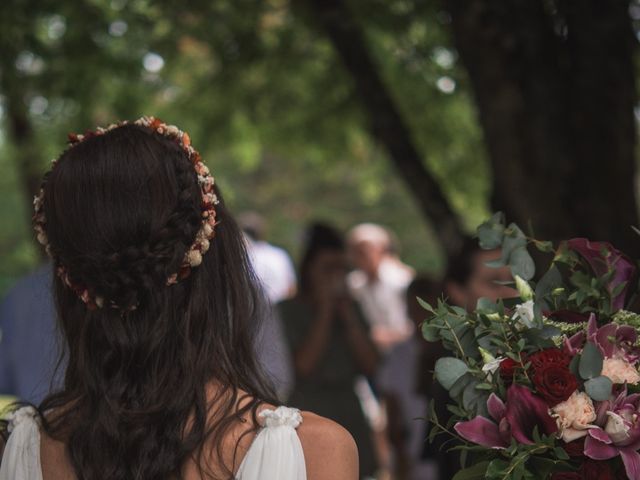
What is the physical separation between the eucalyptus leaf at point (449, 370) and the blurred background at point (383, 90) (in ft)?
1.28

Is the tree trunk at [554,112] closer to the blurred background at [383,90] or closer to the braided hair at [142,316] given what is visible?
the blurred background at [383,90]

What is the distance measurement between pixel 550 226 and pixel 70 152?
3.34 metres

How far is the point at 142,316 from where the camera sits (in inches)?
92.0

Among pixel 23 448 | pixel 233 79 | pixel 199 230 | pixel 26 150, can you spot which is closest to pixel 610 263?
pixel 199 230

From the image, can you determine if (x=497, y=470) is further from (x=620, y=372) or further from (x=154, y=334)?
(x=154, y=334)

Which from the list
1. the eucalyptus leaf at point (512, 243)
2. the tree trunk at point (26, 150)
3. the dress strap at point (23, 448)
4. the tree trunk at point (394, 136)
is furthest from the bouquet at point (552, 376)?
the tree trunk at point (26, 150)

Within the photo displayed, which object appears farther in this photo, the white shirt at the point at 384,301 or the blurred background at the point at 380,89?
the white shirt at the point at 384,301

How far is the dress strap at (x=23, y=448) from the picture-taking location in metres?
2.43

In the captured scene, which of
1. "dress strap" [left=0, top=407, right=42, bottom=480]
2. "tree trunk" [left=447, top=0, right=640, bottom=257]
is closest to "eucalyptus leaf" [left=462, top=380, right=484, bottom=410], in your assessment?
"dress strap" [left=0, top=407, right=42, bottom=480]

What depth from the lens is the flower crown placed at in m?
2.32

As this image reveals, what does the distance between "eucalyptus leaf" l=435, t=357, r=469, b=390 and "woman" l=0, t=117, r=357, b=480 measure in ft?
0.92

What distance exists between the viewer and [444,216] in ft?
20.2

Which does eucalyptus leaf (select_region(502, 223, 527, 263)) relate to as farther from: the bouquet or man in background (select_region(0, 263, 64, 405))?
man in background (select_region(0, 263, 64, 405))

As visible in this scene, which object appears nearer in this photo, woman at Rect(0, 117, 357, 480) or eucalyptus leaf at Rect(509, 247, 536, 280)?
woman at Rect(0, 117, 357, 480)
